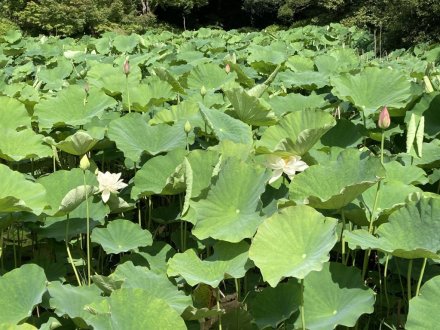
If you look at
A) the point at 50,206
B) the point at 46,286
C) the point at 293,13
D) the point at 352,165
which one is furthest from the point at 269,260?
the point at 293,13

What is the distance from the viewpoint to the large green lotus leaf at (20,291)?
42.6 inches

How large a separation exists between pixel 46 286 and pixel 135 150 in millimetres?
560

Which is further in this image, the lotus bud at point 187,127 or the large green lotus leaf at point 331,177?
the lotus bud at point 187,127

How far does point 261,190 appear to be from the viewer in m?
1.20

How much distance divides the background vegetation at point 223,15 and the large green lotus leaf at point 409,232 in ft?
22.4

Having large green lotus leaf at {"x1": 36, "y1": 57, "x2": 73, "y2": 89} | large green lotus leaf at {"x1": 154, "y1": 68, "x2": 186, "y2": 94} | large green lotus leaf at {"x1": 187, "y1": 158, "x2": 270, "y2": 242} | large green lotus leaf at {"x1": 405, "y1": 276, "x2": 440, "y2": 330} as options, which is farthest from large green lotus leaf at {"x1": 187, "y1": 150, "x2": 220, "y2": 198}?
large green lotus leaf at {"x1": 36, "y1": 57, "x2": 73, "y2": 89}

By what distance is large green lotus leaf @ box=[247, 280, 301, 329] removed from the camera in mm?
1085

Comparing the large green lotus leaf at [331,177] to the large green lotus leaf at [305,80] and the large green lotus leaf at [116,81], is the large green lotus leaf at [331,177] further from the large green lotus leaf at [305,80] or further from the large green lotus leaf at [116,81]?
the large green lotus leaf at [116,81]

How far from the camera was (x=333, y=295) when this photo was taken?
110cm

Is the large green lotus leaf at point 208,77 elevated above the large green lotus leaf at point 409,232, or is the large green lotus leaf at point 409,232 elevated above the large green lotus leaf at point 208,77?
the large green lotus leaf at point 409,232

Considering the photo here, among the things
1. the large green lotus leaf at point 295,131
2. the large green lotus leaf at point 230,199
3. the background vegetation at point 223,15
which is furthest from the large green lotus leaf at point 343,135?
the background vegetation at point 223,15

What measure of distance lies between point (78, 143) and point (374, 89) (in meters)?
0.88

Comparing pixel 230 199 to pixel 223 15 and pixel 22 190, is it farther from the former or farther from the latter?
pixel 223 15

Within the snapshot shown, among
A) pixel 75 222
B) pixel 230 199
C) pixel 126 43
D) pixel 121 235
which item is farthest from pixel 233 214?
pixel 126 43
